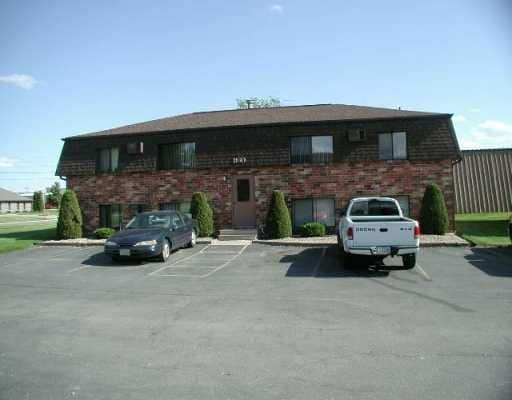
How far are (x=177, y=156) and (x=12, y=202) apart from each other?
7773 cm

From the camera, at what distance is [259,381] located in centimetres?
402

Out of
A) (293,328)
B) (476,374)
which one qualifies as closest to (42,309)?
(293,328)

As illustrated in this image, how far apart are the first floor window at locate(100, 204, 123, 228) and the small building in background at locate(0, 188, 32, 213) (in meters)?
70.4

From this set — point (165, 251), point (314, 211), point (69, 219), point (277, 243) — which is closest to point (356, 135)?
point (314, 211)

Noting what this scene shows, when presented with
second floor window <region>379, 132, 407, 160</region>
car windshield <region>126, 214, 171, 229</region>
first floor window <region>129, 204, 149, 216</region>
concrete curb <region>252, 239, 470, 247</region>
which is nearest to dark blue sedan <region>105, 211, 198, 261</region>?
car windshield <region>126, 214, 171, 229</region>

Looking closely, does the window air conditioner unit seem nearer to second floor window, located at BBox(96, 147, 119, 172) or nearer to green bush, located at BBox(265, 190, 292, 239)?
second floor window, located at BBox(96, 147, 119, 172)

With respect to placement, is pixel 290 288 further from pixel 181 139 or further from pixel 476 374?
pixel 181 139

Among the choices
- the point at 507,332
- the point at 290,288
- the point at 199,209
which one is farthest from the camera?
the point at 199,209

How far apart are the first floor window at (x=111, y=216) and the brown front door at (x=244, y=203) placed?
21.3 ft

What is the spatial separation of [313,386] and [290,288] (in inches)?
178

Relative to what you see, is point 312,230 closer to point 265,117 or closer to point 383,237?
point 265,117

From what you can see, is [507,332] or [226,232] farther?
[226,232]

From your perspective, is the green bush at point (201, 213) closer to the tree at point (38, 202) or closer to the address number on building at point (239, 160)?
the address number on building at point (239, 160)

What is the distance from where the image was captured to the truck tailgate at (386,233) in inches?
369
